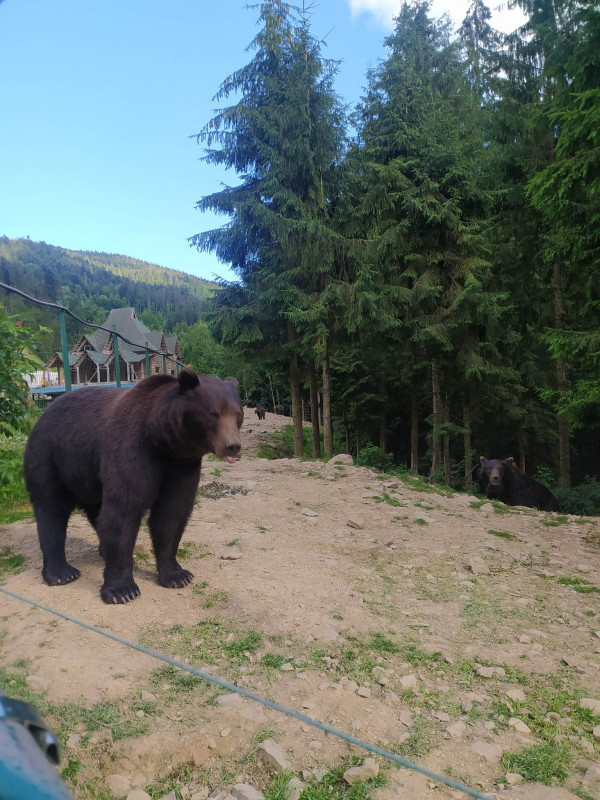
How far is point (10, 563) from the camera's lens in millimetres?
4527

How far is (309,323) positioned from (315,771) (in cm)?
1165

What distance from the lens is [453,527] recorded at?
653 cm

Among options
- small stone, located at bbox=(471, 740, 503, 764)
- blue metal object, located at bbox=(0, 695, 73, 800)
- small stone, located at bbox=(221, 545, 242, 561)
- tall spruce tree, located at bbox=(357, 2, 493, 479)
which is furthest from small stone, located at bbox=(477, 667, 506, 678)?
tall spruce tree, located at bbox=(357, 2, 493, 479)

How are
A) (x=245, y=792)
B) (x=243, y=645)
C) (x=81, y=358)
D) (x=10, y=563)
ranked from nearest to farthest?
(x=245, y=792) → (x=243, y=645) → (x=10, y=563) → (x=81, y=358)

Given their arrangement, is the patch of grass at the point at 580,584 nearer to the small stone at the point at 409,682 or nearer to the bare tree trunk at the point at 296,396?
the small stone at the point at 409,682

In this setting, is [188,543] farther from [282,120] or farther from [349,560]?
[282,120]

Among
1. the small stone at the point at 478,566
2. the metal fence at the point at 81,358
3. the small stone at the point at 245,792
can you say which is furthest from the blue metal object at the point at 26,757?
the metal fence at the point at 81,358

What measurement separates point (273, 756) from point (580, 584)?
3.57m

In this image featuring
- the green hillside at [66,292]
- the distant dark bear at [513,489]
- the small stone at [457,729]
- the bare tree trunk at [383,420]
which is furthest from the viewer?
the bare tree trunk at [383,420]

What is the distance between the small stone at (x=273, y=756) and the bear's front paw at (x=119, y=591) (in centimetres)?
164

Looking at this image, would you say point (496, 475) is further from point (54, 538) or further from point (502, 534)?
point (54, 538)

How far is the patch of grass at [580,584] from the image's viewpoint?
460 centimetres

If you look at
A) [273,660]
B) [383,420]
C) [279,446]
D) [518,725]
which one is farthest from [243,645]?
[383,420]

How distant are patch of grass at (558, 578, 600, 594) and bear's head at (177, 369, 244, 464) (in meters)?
3.28
